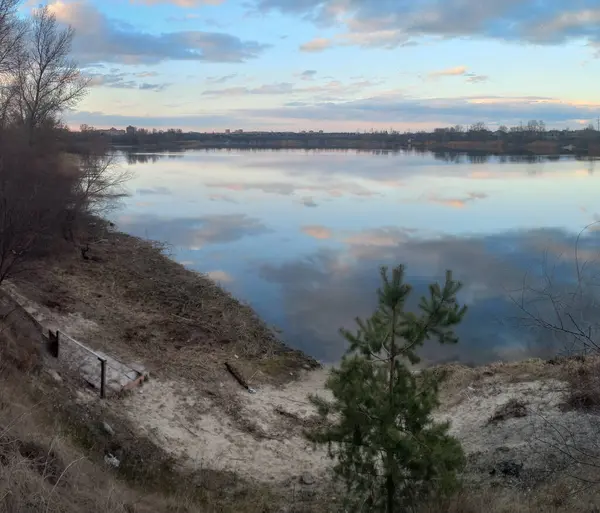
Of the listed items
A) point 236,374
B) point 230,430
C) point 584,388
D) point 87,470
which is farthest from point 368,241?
point 87,470

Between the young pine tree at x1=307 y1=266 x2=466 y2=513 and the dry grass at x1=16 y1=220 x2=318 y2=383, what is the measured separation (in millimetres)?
7811

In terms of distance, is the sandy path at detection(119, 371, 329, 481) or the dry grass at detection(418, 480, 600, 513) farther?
the sandy path at detection(119, 371, 329, 481)

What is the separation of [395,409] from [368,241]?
24.3m

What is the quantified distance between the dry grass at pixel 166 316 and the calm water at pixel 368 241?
127 cm

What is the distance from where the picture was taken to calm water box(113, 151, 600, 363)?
18838mm

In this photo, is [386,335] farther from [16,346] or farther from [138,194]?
[138,194]

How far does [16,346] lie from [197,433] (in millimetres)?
3778

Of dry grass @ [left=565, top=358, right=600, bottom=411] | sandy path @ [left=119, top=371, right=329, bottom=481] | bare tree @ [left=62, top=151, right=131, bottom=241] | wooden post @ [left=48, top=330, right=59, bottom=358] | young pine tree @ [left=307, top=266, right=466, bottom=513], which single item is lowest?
sandy path @ [left=119, top=371, right=329, bottom=481]

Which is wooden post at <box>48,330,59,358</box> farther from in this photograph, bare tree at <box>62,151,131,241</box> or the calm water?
bare tree at <box>62,151,131,241</box>

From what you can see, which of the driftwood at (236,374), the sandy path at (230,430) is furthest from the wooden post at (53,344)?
the driftwood at (236,374)

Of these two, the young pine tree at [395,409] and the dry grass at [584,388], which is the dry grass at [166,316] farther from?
the young pine tree at [395,409]

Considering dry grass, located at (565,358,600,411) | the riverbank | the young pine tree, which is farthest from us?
dry grass, located at (565,358,600,411)

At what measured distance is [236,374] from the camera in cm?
1413

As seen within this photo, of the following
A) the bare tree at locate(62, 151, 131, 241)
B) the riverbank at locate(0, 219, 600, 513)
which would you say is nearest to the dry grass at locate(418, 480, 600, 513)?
the riverbank at locate(0, 219, 600, 513)
